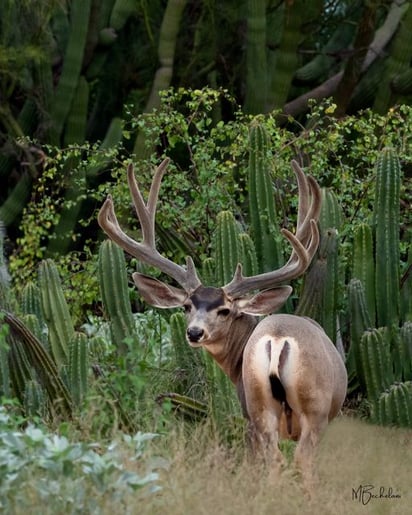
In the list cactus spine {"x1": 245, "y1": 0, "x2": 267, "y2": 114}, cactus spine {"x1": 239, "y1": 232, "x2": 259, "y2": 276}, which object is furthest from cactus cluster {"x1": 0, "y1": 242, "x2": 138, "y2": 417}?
cactus spine {"x1": 245, "y1": 0, "x2": 267, "y2": 114}

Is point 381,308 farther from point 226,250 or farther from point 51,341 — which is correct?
point 51,341

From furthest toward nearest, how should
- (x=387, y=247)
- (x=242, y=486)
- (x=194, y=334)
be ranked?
(x=387, y=247) → (x=194, y=334) → (x=242, y=486)

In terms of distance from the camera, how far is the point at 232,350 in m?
9.12

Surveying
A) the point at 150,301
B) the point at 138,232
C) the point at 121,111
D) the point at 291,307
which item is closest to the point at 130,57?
the point at 121,111

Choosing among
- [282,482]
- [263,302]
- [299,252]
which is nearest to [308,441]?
[282,482]

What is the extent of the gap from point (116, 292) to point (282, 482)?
12.9 feet

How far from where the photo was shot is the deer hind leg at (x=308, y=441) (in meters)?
7.90

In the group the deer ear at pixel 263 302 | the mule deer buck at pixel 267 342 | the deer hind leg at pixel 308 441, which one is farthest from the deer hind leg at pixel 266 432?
the deer ear at pixel 263 302

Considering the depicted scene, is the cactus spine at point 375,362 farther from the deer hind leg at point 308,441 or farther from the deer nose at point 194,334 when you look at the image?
the deer hind leg at point 308,441

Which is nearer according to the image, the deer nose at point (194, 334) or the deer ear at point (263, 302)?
the deer nose at point (194, 334)

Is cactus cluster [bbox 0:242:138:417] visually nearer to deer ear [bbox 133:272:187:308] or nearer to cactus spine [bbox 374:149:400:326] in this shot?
deer ear [bbox 133:272:187:308]

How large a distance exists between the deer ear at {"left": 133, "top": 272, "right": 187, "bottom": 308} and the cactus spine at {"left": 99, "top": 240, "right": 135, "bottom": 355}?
1262mm

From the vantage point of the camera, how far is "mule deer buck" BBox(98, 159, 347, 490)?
25.8 ft

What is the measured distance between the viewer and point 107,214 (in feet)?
32.5
